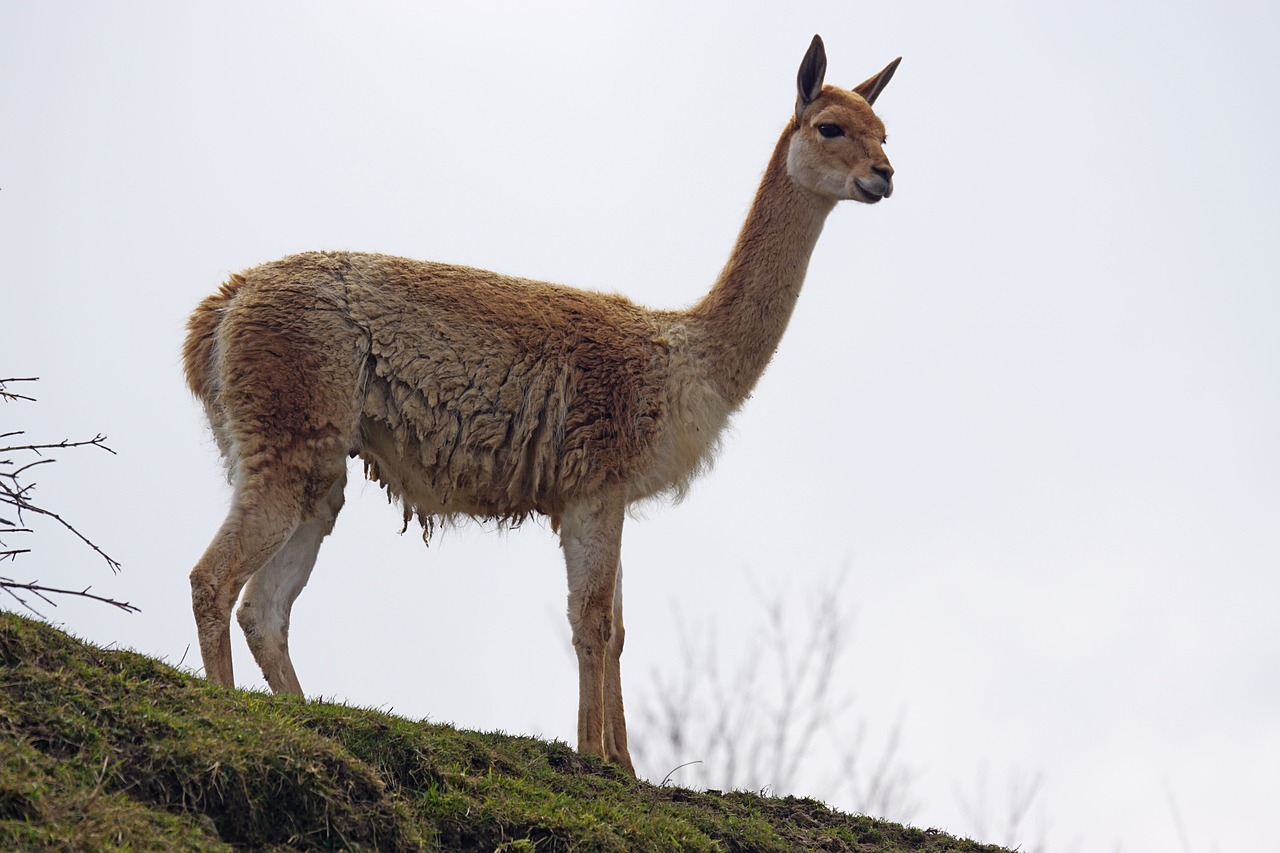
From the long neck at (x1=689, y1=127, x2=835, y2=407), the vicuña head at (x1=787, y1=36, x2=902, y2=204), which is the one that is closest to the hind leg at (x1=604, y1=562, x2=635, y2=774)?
the long neck at (x1=689, y1=127, x2=835, y2=407)

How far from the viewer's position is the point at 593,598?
25.8 feet

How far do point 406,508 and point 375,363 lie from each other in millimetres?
1044

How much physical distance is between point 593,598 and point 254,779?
2860 millimetres

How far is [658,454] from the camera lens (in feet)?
26.9

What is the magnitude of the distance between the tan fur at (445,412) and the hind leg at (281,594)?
0.4 inches

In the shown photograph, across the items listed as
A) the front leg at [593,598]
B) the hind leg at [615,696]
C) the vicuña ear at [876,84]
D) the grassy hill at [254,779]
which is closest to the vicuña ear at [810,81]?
the vicuña ear at [876,84]

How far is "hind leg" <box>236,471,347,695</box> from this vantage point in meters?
7.76

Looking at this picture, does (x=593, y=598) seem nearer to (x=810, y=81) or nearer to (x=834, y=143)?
(x=834, y=143)

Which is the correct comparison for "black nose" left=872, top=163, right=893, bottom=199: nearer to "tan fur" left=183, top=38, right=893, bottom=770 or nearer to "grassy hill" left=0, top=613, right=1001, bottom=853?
"tan fur" left=183, top=38, right=893, bottom=770

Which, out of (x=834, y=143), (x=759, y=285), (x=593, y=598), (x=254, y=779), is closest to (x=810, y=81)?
(x=834, y=143)

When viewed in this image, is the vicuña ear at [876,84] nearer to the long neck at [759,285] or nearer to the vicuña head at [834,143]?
the vicuña head at [834,143]

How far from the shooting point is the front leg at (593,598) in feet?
25.7

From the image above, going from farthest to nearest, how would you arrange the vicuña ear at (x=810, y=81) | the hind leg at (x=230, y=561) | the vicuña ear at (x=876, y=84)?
1. the vicuña ear at (x=876, y=84)
2. the vicuña ear at (x=810, y=81)
3. the hind leg at (x=230, y=561)

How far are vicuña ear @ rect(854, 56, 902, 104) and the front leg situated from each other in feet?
11.7
